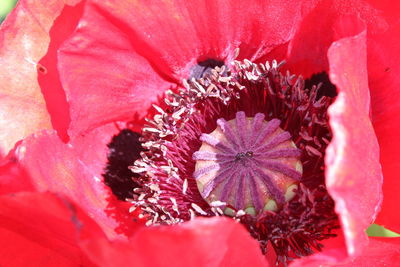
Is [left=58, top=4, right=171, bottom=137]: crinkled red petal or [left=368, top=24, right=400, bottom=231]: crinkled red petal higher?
[left=58, top=4, right=171, bottom=137]: crinkled red petal

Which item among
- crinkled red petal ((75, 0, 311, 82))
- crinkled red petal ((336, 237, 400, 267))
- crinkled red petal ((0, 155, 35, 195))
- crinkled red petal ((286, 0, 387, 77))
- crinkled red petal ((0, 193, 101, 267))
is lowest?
crinkled red petal ((336, 237, 400, 267))

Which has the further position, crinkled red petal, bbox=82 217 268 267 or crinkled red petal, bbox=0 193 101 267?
crinkled red petal, bbox=0 193 101 267

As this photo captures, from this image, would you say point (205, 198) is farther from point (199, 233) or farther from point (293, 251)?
point (199, 233)

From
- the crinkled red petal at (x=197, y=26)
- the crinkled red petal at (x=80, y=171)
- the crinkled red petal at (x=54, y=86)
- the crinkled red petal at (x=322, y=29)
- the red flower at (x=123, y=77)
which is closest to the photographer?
the red flower at (x=123, y=77)

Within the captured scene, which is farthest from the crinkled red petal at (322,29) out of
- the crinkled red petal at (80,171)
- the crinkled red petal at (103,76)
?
the crinkled red petal at (80,171)

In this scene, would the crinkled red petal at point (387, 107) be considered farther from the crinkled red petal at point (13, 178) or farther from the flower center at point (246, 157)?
the crinkled red petal at point (13, 178)

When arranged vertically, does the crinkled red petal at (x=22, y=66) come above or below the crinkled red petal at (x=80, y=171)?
above

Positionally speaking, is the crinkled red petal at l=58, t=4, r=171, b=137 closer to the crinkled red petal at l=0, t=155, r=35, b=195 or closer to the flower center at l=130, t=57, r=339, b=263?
the flower center at l=130, t=57, r=339, b=263

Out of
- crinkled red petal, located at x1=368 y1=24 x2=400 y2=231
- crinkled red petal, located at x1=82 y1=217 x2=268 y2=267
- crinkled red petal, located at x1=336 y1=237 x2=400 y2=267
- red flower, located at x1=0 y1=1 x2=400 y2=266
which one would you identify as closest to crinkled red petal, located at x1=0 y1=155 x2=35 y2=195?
red flower, located at x1=0 y1=1 x2=400 y2=266
